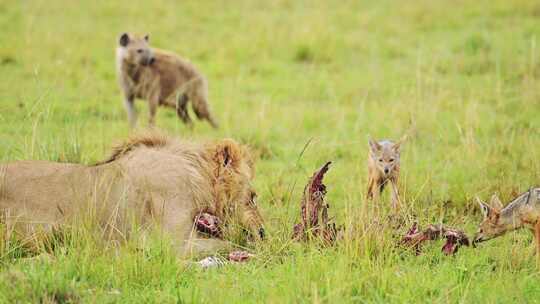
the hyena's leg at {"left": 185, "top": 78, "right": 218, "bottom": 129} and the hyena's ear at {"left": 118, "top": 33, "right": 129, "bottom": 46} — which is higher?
the hyena's ear at {"left": 118, "top": 33, "right": 129, "bottom": 46}

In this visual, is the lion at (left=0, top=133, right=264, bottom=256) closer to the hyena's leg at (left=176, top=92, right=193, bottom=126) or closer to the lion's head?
the lion's head

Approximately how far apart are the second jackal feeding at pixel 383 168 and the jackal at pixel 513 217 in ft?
3.34

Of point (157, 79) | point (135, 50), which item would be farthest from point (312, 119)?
point (135, 50)

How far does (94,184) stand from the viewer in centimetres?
518

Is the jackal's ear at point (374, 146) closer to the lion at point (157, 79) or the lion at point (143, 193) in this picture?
the lion at point (143, 193)

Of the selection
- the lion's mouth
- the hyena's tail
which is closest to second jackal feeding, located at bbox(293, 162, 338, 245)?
the lion's mouth

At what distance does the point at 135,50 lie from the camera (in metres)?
10.1

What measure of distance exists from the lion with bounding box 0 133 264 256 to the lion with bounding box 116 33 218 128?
4.09 m

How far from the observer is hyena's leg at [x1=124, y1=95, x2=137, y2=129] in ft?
29.8

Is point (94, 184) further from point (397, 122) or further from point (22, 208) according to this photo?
point (397, 122)

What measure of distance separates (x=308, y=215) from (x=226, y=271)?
0.66m

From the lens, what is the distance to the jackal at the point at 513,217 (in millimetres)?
4986

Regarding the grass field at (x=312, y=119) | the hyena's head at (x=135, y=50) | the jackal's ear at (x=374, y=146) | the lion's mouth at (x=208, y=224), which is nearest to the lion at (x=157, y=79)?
the hyena's head at (x=135, y=50)

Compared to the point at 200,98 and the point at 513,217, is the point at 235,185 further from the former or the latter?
the point at 200,98
